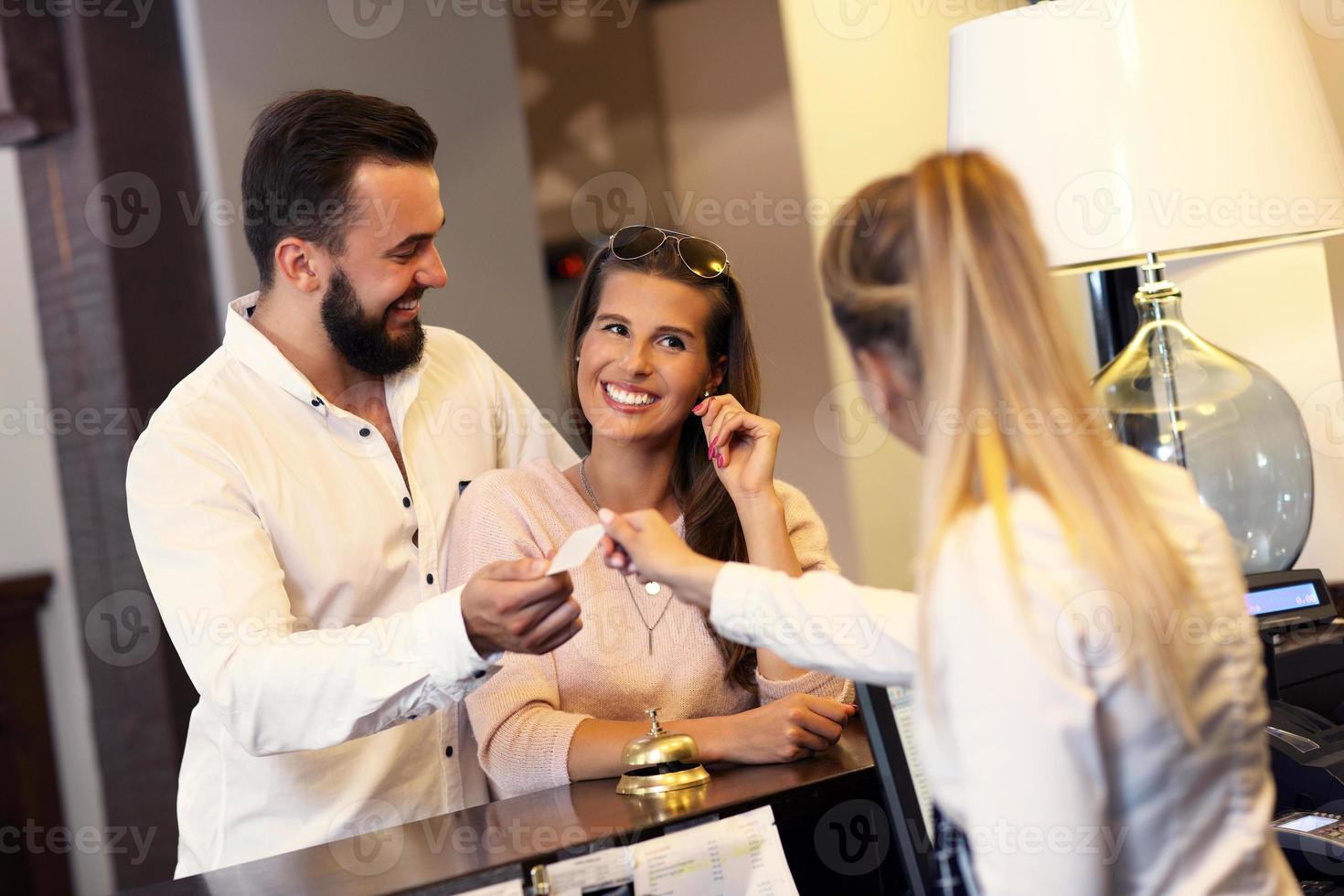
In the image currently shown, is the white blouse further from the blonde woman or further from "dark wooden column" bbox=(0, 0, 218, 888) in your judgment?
"dark wooden column" bbox=(0, 0, 218, 888)

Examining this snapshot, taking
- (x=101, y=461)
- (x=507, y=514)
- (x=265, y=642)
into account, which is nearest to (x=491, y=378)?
(x=507, y=514)

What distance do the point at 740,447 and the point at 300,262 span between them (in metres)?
0.76

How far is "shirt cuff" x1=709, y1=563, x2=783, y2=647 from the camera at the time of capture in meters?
1.14

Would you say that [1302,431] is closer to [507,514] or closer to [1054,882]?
[507,514]

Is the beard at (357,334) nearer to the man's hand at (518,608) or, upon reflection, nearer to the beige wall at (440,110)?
the man's hand at (518,608)

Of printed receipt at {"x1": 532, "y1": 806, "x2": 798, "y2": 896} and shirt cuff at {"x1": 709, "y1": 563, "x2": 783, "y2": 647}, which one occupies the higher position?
shirt cuff at {"x1": 709, "y1": 563, "x2": 783, "y2": 647}

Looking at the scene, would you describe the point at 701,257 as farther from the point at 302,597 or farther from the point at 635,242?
the point at 302,597

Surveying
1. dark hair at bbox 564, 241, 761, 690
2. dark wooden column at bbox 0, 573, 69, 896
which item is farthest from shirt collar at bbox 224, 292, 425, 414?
dark wooden column at bbox 0, 573, 69, 896

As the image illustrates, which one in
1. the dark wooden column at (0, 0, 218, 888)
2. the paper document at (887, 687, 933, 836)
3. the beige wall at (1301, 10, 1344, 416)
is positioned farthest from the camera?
the dark wooden column at (0, 0, 218, 888)

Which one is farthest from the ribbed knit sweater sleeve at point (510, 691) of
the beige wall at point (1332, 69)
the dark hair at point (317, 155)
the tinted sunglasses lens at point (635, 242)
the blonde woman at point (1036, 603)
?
the beige wall at point (1332, 69)

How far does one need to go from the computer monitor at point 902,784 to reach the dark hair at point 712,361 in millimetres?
560

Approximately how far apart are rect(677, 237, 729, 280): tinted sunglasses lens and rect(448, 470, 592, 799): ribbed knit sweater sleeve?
1.36 feet

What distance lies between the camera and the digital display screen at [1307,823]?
1.55 meters

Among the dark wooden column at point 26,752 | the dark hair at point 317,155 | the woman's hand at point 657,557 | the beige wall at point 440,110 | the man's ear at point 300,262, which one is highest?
the beige wall at point 440,110
